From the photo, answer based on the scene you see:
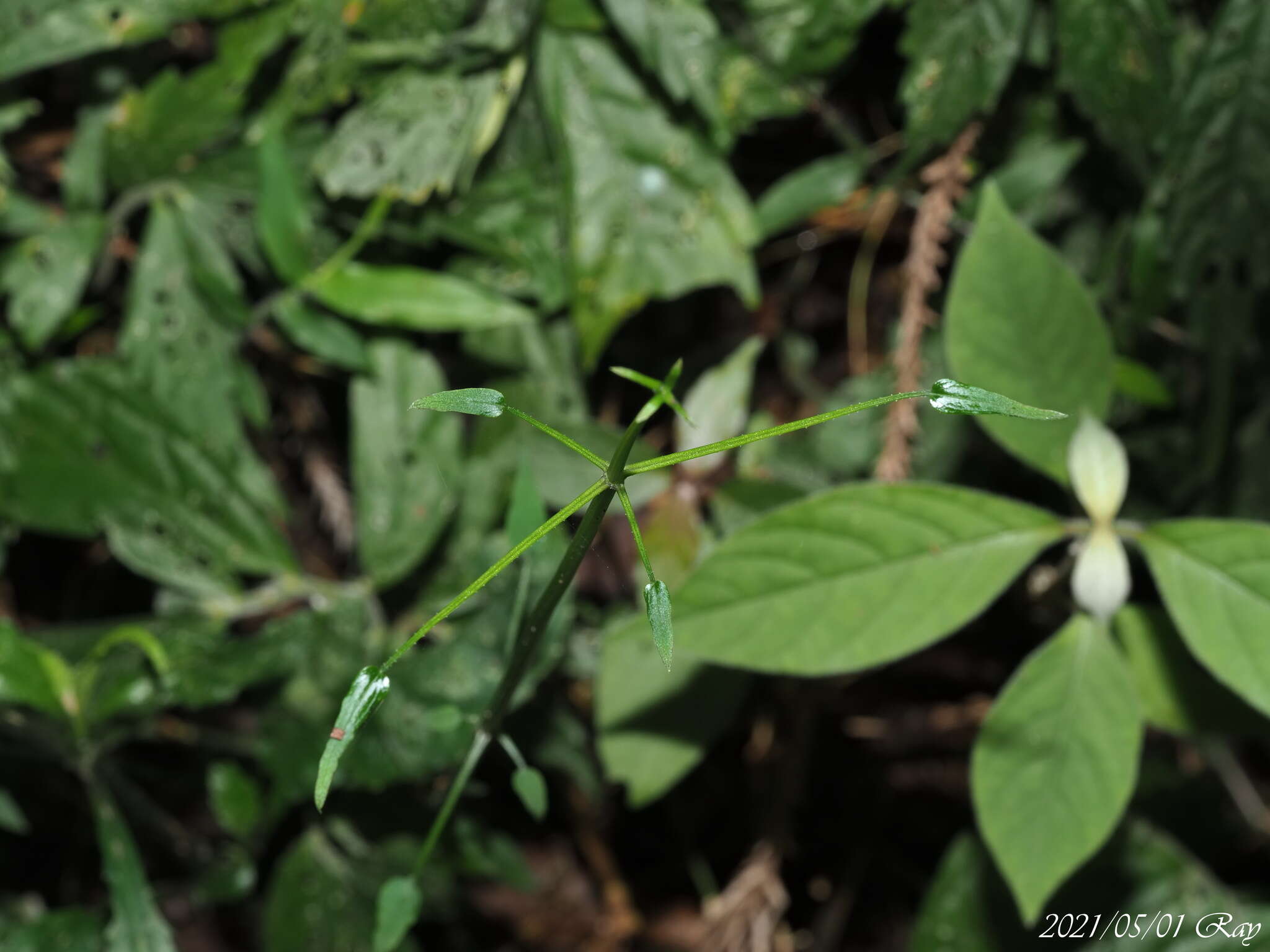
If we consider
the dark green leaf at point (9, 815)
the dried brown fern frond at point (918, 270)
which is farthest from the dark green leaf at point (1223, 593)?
the dark green leaf at point (9, 815)

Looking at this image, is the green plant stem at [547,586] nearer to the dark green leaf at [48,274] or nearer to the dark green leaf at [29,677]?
the dark green leaf at [29,677]

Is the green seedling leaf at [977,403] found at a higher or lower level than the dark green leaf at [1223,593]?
higher

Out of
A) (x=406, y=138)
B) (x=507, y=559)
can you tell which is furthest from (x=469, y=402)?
(x=406, y=138)

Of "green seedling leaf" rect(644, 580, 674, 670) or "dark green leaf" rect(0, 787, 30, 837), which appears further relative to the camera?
"dark green leaf" rect(0, 787, 30, 837)

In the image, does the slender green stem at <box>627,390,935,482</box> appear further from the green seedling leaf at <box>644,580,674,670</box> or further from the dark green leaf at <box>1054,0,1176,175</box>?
the dark green leaf at <box>1054,0,1176,175</box>

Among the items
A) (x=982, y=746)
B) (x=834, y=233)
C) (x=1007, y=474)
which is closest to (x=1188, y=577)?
(x=982, y=746)

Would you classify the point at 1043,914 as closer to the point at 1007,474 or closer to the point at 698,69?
the point at 1007,474

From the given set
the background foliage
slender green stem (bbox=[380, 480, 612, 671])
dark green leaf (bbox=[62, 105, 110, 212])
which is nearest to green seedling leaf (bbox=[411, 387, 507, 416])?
slender green stem (bbox=[380, 480, 612, 671])
